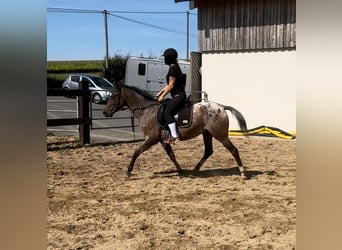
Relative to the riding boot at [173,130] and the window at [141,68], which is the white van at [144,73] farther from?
the riding boot at [173,130]

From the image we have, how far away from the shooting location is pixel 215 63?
36.2 feet

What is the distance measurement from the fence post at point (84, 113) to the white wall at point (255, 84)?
3.25 metres

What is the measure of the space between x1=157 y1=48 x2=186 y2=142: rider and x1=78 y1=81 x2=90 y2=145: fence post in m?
3.10

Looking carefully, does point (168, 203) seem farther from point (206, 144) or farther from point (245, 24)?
point (245, 24)

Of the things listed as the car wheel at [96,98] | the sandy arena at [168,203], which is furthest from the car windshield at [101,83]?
the sandy arena at [168,203]

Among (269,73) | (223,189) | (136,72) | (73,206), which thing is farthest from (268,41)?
(136,72)

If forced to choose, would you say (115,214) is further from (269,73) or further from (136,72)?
(136,72)

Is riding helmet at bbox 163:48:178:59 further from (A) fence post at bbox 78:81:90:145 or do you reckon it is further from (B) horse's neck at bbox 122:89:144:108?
(A) fence post at bbox 78:81:90:145

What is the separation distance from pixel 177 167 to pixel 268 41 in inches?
208

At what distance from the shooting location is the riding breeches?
5.55 metres

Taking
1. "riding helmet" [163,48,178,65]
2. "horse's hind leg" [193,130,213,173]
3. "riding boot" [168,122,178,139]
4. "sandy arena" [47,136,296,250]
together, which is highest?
"riding helmet" [163,48,178,65]

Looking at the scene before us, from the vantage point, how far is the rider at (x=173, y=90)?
17.8ft

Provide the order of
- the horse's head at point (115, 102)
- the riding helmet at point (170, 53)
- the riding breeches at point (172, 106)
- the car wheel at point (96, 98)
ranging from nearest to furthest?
the riding helmet at point (170, 53)
the riding breeches at point (172, 106)
the horse's head at point (115, 102)
the car wheel at point (96, 98)

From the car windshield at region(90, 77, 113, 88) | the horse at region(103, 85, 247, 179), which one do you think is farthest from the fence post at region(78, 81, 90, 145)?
the car windshield at region(90, 77, 113, 88)
